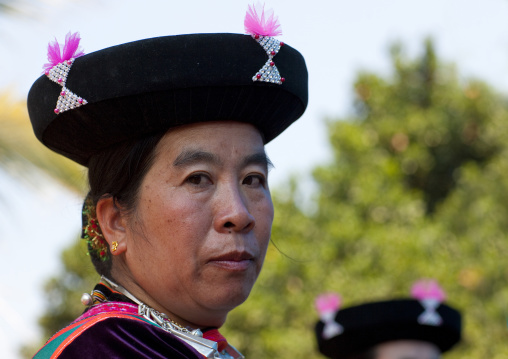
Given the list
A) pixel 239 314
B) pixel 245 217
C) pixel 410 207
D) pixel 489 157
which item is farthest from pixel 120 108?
pixel 489 157

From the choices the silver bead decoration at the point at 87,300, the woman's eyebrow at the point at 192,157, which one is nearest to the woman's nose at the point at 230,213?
the woman's eyebrow at the point at 192,157

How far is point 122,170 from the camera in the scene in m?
2.32

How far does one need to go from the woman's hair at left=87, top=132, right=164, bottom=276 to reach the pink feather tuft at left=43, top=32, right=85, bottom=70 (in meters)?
0.31

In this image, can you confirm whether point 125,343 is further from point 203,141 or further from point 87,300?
point 203,141

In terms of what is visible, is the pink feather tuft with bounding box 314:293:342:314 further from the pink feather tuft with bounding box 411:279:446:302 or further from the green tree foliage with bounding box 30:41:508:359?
the green tree foliage with bounding box 30:41:508:359

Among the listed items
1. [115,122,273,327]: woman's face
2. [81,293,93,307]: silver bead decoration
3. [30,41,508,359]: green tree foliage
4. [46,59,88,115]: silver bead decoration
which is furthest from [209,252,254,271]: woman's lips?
[30,41,508,359]: green tree foliage

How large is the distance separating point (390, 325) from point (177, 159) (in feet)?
10.9

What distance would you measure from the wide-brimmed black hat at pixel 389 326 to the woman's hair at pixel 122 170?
308 cm

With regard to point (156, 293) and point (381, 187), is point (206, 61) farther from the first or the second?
point (381, 187)

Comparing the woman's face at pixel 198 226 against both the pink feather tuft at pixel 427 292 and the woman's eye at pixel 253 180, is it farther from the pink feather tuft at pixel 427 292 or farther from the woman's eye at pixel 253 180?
the pink feather tuft at pixel 427 292

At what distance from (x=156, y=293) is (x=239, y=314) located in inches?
370

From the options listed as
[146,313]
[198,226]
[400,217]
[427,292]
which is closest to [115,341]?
[146,313]

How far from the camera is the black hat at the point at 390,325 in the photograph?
Result: 517cm

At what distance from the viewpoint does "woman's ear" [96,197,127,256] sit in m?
2.35
